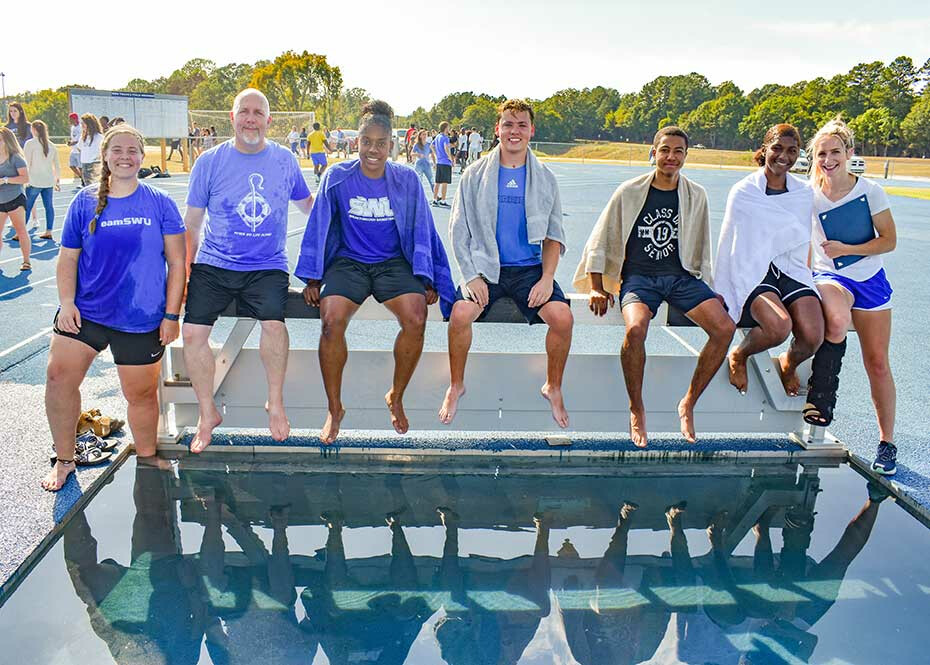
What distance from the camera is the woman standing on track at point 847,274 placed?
4270 millimetres

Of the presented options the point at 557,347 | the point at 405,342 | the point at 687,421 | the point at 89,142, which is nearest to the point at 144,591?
the point at 405,342

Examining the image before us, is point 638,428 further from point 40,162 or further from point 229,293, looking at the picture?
point 40,162

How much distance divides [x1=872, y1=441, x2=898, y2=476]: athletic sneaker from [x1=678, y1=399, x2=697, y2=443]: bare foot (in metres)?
1.20

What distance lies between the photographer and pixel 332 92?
57.3m

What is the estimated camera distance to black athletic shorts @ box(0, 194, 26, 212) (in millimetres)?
8758

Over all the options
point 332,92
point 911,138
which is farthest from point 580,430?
point 911,138

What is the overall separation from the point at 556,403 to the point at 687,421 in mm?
729

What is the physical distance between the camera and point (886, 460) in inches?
173

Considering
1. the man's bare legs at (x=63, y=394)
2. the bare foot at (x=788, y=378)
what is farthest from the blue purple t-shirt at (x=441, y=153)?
the man's bare legs at (x=63, y=394)

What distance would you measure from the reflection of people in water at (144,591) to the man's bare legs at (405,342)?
1232mm

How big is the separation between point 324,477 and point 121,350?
1274 millimetres

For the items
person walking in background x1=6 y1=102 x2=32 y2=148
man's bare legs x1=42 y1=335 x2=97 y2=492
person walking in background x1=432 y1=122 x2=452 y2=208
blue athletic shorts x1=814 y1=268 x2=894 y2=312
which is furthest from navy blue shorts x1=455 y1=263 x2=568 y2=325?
person walking in background x1=432 y1=122 x2=452 y2=208

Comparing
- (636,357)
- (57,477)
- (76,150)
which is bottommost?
(57,477)

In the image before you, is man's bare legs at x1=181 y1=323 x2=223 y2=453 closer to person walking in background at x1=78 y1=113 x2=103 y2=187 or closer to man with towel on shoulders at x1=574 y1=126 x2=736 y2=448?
man with towel on shoulders at x1=574 y1=126 x2=736 y2=448
